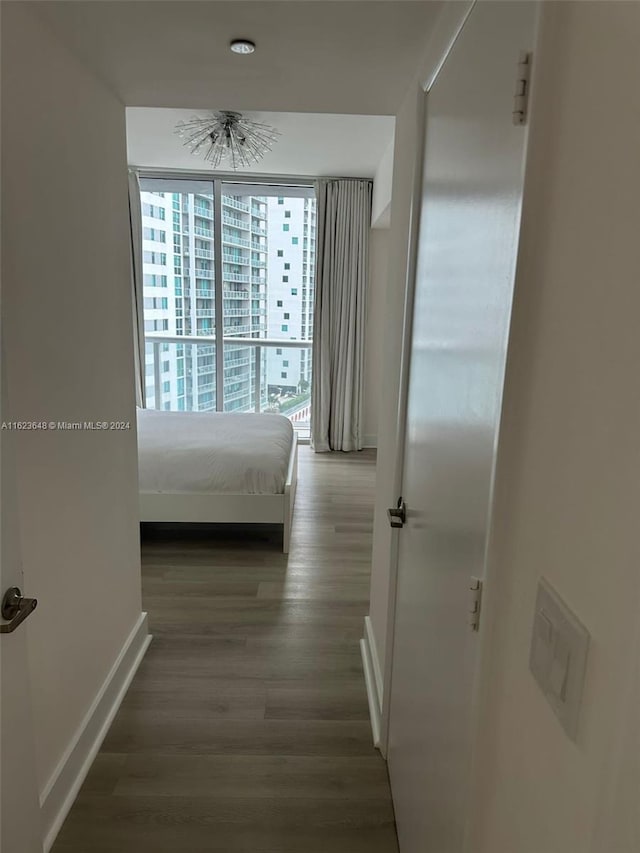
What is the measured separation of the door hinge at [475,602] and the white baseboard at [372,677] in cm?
130

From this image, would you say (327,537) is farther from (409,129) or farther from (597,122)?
(597,122)

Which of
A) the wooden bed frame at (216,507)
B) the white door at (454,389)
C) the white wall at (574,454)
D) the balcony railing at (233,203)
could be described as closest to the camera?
the white wall at (574,454)

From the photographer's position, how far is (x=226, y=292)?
19.3 feet

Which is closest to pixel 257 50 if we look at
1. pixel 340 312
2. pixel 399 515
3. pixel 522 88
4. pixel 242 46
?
pixel 242 46

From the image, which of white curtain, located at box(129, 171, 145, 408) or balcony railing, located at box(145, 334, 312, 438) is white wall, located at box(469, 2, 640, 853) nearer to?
white curtain, located at box(129, 171, 145, 408)

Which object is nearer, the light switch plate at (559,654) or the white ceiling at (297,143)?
the light switch plate at (559,654)

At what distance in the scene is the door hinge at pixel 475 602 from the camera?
939 millimetres

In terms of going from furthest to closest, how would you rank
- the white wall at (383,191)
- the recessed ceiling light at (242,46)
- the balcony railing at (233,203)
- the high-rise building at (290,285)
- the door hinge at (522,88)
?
the high-rise building at (290,285) < the balcony railing at (233,203) < the white wall at (383,191) < the recessed ceiling light at (242,46) < the door hinge at (522,88)

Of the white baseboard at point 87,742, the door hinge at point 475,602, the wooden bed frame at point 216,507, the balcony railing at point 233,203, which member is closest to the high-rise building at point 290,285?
the balcony railing at point 233,203

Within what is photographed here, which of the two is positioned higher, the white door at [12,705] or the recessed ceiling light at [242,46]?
Answer: the recessed ceiling light at [242,46]

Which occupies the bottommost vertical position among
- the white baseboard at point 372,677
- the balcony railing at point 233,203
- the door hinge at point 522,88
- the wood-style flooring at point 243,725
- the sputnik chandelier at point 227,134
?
the wood-style flooring at point 243,725

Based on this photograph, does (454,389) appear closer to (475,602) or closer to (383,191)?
(475,602)

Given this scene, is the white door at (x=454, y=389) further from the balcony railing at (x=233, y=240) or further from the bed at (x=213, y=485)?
the balcony railing at (x=233, y=240)

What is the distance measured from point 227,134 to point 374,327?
2.57 meters
